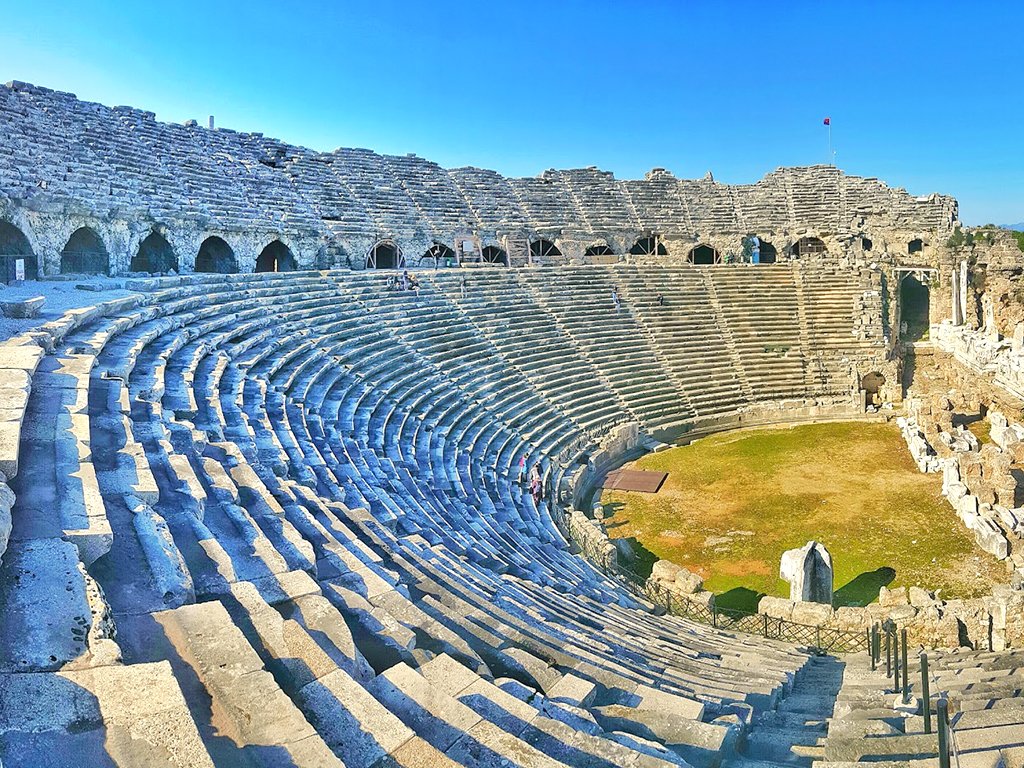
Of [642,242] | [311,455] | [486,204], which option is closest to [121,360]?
[311,455]

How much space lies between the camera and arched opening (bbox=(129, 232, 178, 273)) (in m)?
23.5

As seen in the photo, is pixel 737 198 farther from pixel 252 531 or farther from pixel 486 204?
pixel 252 531

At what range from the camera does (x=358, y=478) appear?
1022cm

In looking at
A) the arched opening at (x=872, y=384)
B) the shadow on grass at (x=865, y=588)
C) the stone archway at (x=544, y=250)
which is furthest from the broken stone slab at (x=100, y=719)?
the stone archway at (x=544, y=250)

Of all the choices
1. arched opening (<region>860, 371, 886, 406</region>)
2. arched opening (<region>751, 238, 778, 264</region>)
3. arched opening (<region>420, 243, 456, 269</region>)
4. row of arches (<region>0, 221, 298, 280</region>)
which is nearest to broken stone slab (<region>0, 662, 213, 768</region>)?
row of arches (<region>0, 221, 298, 280</region>)

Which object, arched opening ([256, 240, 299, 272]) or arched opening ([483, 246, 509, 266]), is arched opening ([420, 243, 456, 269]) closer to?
arched opening ([483, 246, 509, 266])

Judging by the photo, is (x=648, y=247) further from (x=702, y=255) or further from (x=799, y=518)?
(x=799, y=518)

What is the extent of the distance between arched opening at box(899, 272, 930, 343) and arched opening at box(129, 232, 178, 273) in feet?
84.8

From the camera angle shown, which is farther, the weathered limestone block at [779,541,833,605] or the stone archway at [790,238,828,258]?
the stone archway at [790,238,828,258]

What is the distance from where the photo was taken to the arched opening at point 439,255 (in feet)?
104

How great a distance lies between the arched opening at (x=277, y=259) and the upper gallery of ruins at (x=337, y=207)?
0.07 meters

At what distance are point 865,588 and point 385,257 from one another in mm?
23439

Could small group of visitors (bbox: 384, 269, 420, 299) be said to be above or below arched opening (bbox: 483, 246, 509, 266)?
below

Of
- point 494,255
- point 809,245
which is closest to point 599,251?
point 494,255
